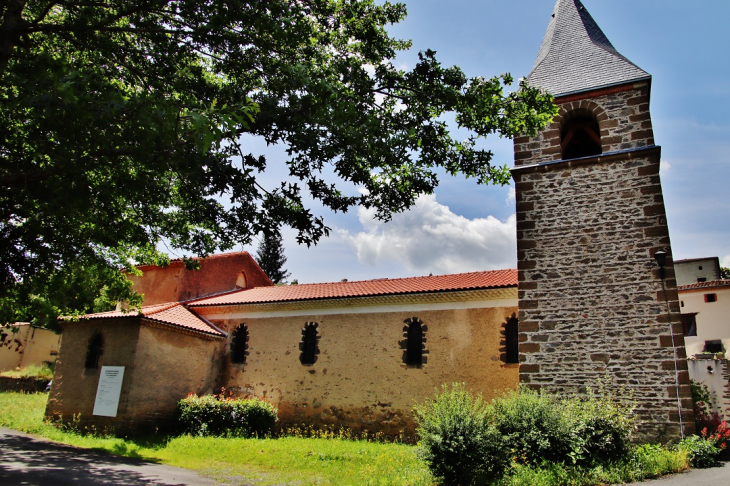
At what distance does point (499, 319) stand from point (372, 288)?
491 cm

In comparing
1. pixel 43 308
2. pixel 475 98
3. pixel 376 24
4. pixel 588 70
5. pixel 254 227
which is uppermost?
pixel 588 70

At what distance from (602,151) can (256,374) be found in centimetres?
1418

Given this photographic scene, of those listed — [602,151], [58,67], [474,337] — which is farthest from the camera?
[474,337]

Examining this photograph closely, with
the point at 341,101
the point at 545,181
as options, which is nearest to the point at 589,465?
the point at 545,181

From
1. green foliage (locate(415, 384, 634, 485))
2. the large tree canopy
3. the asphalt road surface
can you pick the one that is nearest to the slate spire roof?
the large tree canopy

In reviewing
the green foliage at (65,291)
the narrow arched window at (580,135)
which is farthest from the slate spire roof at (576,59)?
the green foliage at (65,291)

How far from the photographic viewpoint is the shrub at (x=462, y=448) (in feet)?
25.7

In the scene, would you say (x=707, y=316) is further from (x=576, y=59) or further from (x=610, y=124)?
(x=610, y=124)

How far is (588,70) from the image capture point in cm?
1230

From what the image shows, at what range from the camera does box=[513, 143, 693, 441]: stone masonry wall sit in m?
9.59

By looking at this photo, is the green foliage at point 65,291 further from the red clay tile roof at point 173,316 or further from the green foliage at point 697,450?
the green foliage at point 697,450

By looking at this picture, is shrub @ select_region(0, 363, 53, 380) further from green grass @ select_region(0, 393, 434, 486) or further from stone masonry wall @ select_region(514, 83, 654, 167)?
stone masonry wall @ select_region(514, 83, 654, 167)

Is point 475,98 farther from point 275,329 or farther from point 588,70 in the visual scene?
point 275,329

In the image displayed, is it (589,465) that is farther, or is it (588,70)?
(588,70)
